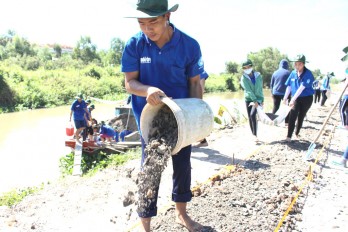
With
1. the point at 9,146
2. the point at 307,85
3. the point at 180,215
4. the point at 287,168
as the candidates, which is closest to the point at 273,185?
the point at 287,168

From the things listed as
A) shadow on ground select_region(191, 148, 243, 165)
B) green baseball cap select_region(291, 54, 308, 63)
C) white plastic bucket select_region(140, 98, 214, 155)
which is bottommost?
shadow on ground select_region(191, 148, 243, 165)

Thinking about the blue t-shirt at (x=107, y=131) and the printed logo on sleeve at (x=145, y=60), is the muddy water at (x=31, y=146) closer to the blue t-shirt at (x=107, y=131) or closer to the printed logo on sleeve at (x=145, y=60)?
the blue t-shirt at (x=107, y=131)

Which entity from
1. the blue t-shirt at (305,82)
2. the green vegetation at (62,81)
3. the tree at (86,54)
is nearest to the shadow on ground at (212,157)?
the blue t-shirt at (305,82)

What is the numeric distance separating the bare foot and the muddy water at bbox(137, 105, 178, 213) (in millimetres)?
519

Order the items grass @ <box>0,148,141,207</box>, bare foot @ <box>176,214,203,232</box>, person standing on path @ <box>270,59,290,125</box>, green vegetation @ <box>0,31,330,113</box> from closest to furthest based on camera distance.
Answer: bare foot @ <box>176,214,203,232</box>
grass @ <box>0,148,141,207</box>
person standing on path @ <box>270,59,290,125</box>
green vegetation @ <box>0,31,330,113</box>

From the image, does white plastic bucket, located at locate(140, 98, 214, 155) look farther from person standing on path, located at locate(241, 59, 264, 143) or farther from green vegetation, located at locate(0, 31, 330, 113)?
green vegetation, located at locate(0, 31, 330, 113)

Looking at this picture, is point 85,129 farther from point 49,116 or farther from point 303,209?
point 49,116

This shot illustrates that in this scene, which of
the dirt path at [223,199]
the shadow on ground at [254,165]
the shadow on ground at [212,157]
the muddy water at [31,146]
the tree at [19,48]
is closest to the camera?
the dirt path at [223,199]

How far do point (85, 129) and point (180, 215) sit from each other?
7.16 meters

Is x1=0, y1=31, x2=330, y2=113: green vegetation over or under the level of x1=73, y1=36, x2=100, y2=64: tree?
under

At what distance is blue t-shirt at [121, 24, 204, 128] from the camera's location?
8.27 ft

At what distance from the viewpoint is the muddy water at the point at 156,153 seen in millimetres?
2469

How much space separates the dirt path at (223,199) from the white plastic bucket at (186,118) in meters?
1.05

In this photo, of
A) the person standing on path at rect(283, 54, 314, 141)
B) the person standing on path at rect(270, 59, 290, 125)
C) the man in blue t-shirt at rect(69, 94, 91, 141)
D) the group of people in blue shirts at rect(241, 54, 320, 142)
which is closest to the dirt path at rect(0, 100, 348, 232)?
the group of people in blue shirts at rect(241, 54, 320, 142)
